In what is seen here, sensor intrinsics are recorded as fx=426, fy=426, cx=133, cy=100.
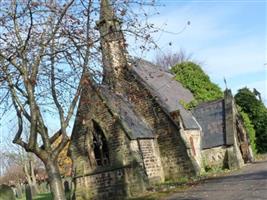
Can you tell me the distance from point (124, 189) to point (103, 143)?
325 centimetres

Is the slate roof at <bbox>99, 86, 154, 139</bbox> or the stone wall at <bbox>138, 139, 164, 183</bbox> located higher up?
the slate roof at <bbox>99, 86, 154, 139</bbox>

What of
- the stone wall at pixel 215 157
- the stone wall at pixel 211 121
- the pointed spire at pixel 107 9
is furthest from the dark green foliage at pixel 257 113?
the pointed spire at pixel 107 9

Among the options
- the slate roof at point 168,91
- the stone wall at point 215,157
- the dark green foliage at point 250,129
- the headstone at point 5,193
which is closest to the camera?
the headstone at point 5,193

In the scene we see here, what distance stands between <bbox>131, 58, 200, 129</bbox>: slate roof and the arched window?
427 cm

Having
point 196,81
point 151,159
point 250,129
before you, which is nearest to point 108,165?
point 151,159

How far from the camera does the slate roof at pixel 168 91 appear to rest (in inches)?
1117

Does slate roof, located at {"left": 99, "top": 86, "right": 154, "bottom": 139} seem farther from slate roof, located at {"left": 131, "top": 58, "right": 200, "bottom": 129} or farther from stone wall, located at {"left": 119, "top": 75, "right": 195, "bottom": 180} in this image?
slate roof, located at {"left": 131, "top": 58, "right": 200, "bottom": 129}

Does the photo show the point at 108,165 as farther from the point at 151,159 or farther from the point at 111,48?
the point at 111,48

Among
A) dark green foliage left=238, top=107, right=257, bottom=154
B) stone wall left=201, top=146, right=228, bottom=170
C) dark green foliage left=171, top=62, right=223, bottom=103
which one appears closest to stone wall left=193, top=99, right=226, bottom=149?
stone wall left=201, top=146, right=228, bottom=170

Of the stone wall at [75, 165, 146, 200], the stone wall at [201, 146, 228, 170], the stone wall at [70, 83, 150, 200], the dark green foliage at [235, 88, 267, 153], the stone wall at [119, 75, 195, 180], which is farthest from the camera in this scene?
the dark green foliage at [235, 88, 267, 153]

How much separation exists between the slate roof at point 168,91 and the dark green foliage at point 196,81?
0.81 meters

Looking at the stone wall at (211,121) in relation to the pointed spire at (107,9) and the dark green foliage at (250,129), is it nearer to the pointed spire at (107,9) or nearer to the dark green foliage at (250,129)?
the dark green foliage at (250,129)

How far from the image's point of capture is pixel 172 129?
88.1ft

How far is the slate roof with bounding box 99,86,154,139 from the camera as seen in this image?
79.4 ft
